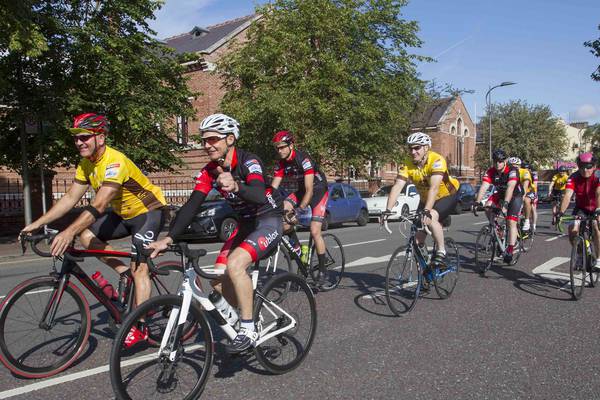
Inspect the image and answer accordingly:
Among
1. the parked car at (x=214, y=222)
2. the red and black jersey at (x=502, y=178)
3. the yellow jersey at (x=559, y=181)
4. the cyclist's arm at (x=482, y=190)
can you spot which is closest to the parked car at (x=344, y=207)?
the parked car at (x=214, y=222)

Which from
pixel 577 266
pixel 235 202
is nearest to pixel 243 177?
pixel 235 202

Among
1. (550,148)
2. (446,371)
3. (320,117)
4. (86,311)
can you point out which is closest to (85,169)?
(86,311)

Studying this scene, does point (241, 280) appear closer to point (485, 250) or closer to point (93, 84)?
point (485, 250)

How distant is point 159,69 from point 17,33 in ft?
19.3

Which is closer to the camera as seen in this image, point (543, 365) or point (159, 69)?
point (543, 365)

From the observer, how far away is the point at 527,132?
171 feet

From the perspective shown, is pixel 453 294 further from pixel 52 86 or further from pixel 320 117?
pixel 320 117

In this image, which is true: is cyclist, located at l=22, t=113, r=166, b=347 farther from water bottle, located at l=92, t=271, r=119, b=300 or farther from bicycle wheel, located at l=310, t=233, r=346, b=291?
bicycle wheel, located at l=310, t=233, r=346, b=291

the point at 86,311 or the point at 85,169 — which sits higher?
the point at 85,169

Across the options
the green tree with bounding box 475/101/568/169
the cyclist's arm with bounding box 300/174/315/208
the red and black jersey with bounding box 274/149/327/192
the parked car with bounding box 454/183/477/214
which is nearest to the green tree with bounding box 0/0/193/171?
the red and black jersey with bounding box 274/149/327/192

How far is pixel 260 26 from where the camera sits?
2489 cm

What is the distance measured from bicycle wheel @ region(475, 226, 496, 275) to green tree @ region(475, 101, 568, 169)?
46.2m

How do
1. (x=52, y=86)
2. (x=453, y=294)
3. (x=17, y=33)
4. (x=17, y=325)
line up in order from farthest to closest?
(x=52, y=86) → (x=17, y=33) → (x=453, y=294) → (x=17, y=325)

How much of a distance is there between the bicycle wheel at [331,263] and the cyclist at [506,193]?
8.90ft
